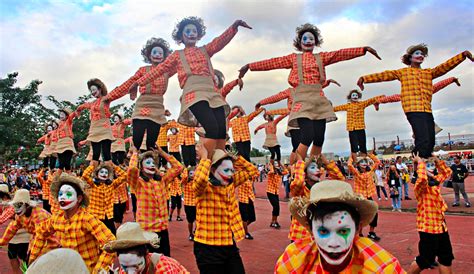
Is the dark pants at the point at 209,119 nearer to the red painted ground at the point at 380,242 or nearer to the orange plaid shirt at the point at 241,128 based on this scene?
the red painted ground at the point at 380,242

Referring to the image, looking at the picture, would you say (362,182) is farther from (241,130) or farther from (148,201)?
(148,201)

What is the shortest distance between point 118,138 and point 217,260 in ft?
27.4

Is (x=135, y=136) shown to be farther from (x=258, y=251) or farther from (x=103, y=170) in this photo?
(x=258, y=251)

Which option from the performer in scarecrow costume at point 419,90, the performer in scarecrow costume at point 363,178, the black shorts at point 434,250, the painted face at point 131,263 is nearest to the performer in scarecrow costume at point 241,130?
the performer in scarecrow costume at point 363,178

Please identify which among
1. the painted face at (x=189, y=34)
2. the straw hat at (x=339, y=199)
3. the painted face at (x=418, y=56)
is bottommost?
the straw hat at (x=339, y=199)

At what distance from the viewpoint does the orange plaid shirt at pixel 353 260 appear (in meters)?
2.10

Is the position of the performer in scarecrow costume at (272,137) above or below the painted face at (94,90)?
below

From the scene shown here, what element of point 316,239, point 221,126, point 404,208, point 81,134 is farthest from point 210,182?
point 81,134

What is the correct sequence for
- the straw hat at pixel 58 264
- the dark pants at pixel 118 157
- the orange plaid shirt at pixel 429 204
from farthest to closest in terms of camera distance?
the dark pants at pixel 118 157, the orange plaid shirt at pixel 429 204, the straw hat at pixel 58 264

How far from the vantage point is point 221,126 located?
442 cm

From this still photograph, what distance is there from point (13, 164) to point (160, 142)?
20057 millimetres

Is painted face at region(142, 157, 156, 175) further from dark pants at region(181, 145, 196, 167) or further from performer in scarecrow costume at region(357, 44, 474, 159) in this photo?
dark pants at region(181, 145, 196, 167)

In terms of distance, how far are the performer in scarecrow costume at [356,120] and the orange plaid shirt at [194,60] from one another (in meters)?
4.61

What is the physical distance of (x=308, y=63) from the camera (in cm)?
517
